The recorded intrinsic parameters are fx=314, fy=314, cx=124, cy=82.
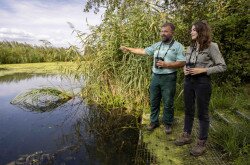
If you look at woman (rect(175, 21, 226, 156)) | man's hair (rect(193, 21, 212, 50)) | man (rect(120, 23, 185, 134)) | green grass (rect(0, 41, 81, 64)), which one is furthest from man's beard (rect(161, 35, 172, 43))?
green grass (rect(0, 41, 81, 64))

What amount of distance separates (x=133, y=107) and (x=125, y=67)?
0.81 meters

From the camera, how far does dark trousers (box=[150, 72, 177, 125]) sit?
4195 mm

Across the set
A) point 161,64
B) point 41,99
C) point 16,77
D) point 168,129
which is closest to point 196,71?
point 161,64

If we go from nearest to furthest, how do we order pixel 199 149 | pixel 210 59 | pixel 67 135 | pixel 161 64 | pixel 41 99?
pixel 210 59, pixel 199 149, pixel 161 64, pixel 67 135, pixel 41 99

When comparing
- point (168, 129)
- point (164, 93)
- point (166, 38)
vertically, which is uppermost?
point (166, 38)

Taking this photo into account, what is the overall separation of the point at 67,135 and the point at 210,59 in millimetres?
2621

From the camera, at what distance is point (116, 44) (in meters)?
6.40

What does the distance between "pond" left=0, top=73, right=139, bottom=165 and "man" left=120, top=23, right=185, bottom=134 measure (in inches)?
28.0

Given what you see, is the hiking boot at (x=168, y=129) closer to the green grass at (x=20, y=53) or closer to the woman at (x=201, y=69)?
the woman at (x=201, y=69)

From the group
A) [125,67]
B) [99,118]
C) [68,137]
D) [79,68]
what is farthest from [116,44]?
[68,137]

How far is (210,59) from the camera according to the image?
11.3 ft

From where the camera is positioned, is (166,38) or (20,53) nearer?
(166,38)

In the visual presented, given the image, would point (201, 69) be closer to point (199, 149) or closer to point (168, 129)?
point (199, 149)

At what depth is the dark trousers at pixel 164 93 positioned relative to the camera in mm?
4195
